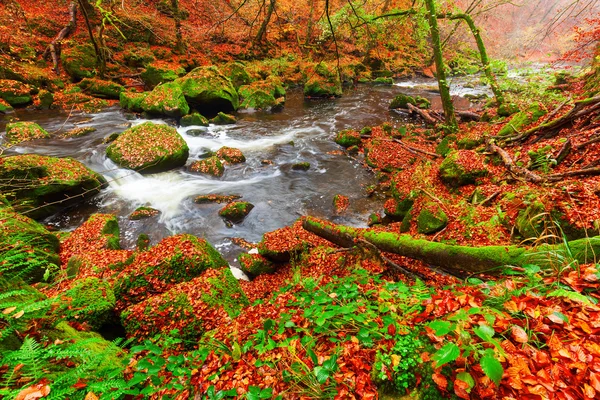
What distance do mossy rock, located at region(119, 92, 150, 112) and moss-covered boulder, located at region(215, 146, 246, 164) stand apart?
7.50 m

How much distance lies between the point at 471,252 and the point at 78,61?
23.5 meters

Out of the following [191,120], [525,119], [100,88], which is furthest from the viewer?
[100,88]

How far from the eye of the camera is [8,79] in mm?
14555

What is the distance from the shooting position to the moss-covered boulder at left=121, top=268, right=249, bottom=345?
12.6ft

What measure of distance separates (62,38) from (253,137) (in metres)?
16.1

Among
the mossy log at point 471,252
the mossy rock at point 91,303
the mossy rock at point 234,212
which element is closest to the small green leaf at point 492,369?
the mossy log at point 471,252

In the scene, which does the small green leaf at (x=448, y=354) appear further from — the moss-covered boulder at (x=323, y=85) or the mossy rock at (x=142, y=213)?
the moss-covered boulder at (x=323, y=85)

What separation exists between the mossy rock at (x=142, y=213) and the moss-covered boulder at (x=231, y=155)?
443 centimetres

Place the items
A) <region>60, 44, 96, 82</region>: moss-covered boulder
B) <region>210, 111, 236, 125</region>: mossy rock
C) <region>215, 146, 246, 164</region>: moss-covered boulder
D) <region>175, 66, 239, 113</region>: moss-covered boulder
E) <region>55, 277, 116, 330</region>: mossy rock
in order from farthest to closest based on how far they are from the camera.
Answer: <region>60, 44, 96, 82</region>: moss-covered boulder, <region>210, 111, 236, 125</region>: mossy rock, <region>175, 66, 239, 113</region>: moss-covered boulder, <region>215, 146, 246, 164</region>: moss-covered boulder, <region>55, 277, 116, 330</region>: mossy rock

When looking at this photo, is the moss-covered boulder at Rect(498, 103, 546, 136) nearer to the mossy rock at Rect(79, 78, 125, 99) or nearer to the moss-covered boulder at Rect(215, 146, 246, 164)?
the moss-covered boulder at Rect(215, 146, 246, 164)

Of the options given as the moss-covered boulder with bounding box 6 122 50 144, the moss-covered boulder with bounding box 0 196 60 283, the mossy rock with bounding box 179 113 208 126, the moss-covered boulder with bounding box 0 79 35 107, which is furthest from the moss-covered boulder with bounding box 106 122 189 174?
the moss-covered boulder with bounding box 0 79 35 107

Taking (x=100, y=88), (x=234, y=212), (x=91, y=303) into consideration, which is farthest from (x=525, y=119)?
(x=100, y=88)

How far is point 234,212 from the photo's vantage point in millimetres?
9047

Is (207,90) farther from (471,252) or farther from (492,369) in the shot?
(492,369)
